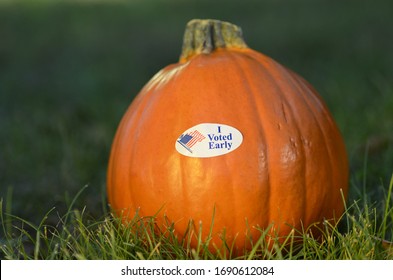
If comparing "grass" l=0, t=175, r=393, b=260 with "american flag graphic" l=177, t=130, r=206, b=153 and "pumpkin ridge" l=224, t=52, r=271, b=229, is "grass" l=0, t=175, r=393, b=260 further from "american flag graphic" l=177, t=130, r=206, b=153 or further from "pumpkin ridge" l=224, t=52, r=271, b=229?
"american flag graphic" l=177, t=130, r=206, b=153

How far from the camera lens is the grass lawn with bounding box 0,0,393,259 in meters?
2.25

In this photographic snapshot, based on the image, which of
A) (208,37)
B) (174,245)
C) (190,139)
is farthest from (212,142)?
(208,37)

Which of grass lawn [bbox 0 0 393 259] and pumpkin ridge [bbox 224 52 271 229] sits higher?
pumpkin ridge [bbox 224 52 271 229]

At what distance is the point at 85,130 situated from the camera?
443 centimetres

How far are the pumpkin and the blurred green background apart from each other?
1.41ft

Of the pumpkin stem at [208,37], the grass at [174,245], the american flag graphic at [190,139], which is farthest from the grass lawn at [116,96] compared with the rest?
the pumpkin stem at [208,37]

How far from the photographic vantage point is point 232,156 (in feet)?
7.14

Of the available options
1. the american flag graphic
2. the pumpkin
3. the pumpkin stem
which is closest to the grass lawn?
the pumpkin

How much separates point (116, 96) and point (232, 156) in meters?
3.28

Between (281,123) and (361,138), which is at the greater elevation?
(281,123)

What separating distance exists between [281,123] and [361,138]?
1602 millimetres

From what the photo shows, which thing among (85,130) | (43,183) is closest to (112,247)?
(43,183)

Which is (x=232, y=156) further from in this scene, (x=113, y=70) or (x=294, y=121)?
(x=113, y=70)

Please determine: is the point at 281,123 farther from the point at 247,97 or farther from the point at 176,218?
the point at 176,218
